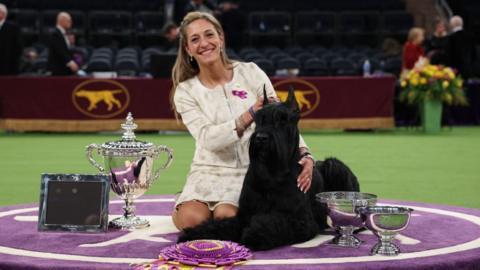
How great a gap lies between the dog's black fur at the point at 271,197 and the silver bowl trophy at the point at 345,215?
12cm

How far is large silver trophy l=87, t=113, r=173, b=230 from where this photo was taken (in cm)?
410

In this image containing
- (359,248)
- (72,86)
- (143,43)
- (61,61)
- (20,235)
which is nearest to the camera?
(359,248)

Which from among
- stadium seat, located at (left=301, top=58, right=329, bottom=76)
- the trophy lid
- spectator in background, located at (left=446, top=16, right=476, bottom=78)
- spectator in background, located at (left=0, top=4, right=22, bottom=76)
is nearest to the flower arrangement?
spectator in background, located at (left=446, top=16, right=476, bottom=78)

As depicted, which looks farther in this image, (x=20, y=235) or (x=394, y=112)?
(x=394, y=112)

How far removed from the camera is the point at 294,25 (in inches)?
740

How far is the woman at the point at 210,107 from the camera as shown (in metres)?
4.05

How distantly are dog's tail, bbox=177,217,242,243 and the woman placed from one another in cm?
26

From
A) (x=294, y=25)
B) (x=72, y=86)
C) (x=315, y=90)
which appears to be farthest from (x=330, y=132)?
(x=294, y=25)

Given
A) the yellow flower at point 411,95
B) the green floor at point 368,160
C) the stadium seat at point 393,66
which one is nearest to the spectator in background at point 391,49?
the stadium seat at point 393,66

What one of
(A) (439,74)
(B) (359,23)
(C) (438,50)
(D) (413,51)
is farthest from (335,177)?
(B) (359,23)

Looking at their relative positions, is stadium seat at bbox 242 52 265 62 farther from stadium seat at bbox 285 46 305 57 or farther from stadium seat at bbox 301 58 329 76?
stadium seat at bbox 285 46 305 57

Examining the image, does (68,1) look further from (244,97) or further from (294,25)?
(244,97)

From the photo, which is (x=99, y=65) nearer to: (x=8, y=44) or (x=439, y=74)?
(x=8, y=44)

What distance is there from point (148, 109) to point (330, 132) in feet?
8.75
